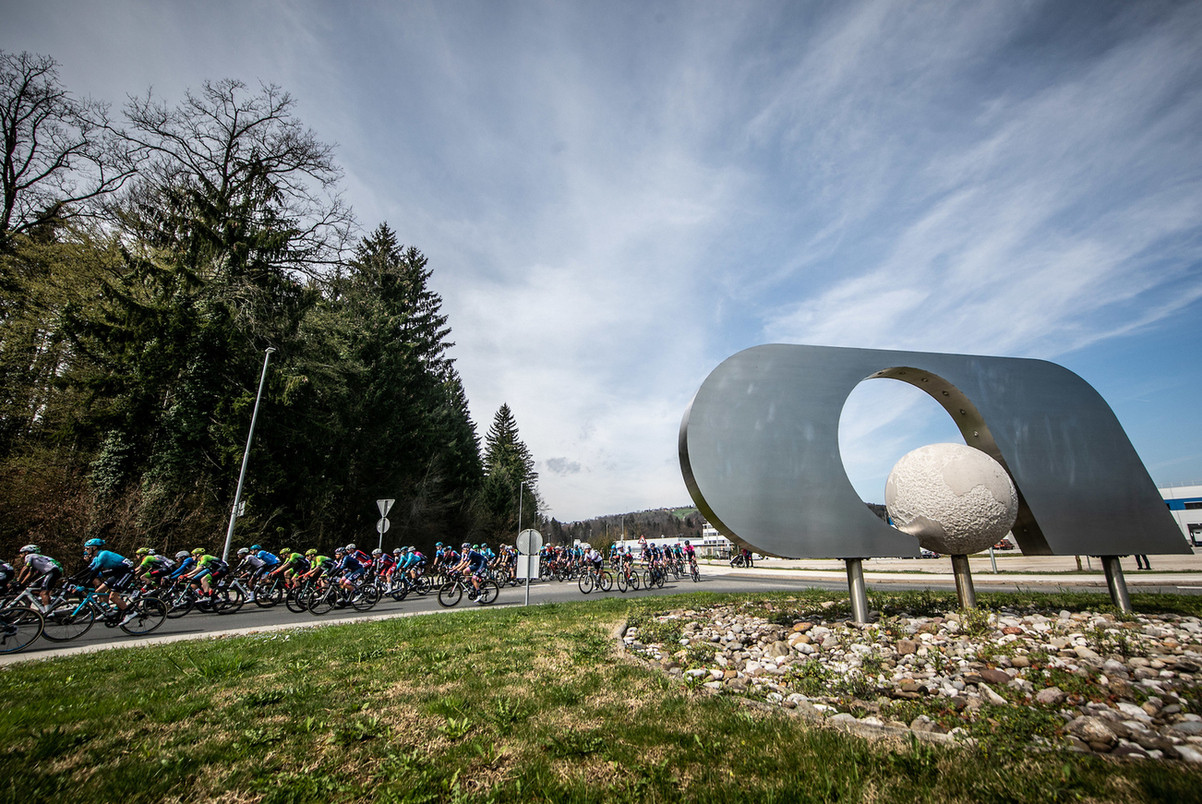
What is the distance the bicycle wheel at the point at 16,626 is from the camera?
7855 mm

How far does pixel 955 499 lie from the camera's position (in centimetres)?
674

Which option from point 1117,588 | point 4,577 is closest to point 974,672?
point 1117,588

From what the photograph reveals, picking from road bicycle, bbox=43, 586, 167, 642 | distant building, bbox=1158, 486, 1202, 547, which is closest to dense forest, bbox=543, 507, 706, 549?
distant building, bbox=1158, 486, 1202, 547

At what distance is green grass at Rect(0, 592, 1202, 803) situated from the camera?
2.56 meters

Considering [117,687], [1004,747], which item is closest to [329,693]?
[117,687]

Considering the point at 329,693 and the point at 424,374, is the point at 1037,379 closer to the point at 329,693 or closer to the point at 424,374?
the point at 329,693

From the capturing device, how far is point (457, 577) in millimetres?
14188

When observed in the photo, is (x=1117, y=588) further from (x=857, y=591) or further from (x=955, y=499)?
(x=857, y=591)

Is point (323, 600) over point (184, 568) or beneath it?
beneath

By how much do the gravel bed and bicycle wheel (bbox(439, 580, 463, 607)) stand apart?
8189mm

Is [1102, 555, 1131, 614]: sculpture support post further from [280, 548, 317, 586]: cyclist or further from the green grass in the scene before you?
[280, 548, 317, 586]: cyclist

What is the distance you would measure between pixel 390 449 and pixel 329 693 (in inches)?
888

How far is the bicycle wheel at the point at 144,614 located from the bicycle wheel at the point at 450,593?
5771 mm

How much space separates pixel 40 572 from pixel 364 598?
248 inches
